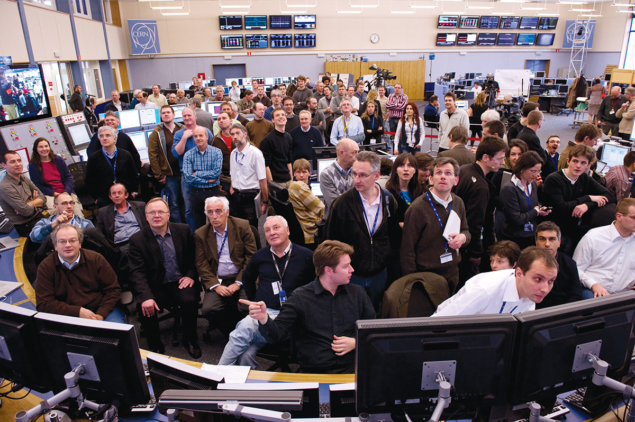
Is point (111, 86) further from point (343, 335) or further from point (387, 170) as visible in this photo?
point (343, 335)

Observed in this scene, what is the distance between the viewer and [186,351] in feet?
11.0

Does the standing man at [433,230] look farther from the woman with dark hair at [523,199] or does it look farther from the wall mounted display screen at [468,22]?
the wall mounted display screen at [468,22]

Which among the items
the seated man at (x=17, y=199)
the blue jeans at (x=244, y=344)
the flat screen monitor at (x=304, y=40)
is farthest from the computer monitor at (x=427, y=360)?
the flat screen monitor at (x=304, y=40)

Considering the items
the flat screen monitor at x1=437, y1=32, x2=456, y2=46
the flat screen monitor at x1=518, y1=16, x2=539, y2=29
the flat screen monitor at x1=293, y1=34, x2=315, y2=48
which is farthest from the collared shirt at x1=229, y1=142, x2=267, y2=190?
the flat screen monitor at x1=518, y1=16, x2=539, y2=29

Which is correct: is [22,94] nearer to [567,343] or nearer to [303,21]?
[567,343]

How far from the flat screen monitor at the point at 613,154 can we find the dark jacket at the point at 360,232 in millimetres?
3933

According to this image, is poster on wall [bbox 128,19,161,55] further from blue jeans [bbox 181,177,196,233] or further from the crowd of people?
blue jeans [bbox 181,177,196,233]

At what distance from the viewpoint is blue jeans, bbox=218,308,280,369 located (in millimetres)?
2502

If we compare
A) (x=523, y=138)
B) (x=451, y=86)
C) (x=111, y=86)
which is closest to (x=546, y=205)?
(x=523, y=138)

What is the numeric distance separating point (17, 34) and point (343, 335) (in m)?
9.35

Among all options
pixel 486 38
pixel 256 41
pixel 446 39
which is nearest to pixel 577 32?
pixel 486 38

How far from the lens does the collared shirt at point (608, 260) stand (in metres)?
2.79

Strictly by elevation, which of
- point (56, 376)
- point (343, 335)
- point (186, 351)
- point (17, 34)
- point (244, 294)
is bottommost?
point (186, 351)

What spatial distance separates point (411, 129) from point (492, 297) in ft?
15.7
